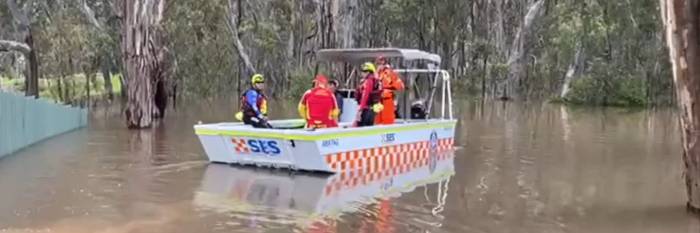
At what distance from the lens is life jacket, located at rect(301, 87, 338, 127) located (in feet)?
45.4

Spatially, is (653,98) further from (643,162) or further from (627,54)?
(643,162)

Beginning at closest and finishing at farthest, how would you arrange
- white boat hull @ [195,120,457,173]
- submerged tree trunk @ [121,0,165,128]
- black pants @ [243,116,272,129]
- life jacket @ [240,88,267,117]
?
white boat hull @ [195,120,457,173], black pants @ [243,116,272,129], life jacket @ [240,88,267,117], submerged tree trunk @ [121,0,165,128]

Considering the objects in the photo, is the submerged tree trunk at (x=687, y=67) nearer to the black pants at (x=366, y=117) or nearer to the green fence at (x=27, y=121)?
the black pants at (x=366, y=117)

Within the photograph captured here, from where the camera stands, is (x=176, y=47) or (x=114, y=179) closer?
(x=114, y=179)

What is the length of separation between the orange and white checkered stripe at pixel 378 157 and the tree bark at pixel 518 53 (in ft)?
98.2

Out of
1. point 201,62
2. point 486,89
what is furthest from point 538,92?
point 201,62

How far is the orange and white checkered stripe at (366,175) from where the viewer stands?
12.2 metres

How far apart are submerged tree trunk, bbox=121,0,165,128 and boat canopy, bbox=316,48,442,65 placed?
6.67 meters

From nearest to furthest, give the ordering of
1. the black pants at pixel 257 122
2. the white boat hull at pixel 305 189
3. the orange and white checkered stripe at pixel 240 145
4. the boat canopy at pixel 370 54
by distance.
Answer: the white boat hull at pixel 305 189
the orange and white checkered stripe at pixel 240 145
the black pants at pixel 257 122
the boat canopy at pixel 370 54

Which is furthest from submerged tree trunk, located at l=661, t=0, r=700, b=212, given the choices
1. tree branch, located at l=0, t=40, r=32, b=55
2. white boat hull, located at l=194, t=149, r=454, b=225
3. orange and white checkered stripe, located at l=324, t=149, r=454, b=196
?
tree branch, located at l=0, t=40, r=32, b=55

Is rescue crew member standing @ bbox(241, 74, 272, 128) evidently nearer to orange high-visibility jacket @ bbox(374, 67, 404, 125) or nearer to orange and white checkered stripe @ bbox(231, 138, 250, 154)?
orange and white checkered stripe @ bbox(231, 138, 250, 154)

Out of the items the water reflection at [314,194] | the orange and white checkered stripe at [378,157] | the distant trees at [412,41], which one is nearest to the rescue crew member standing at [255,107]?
the water reflection at [314,194]

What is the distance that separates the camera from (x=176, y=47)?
43219 mm

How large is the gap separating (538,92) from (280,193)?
39348mm
